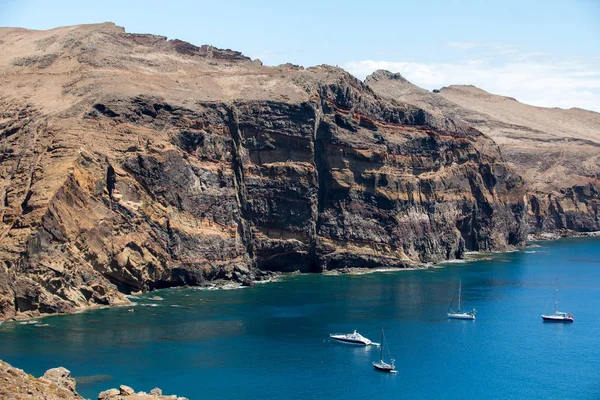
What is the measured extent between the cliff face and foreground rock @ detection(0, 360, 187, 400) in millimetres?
57180

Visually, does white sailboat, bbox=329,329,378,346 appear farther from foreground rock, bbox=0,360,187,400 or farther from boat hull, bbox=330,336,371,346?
foreground rock, bbox=0,360,187,400

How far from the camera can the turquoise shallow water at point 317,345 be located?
101188 mm

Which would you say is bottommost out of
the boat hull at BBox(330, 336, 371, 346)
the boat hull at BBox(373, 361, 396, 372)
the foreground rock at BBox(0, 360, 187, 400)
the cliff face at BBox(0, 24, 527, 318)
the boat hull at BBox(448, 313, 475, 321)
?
the boat hull at BBox(373, 361, 396, 372)

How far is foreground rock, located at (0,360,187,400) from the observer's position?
6066 cm

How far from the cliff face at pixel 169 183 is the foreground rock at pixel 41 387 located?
188 ft

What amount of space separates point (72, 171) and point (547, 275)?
10783 cm

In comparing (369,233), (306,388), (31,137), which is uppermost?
(31,137)

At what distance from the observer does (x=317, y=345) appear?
395 ft

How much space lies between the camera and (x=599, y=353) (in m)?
122

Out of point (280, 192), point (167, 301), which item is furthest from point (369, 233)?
point (167, 301)

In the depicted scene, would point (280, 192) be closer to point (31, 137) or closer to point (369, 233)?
point (369, 233)

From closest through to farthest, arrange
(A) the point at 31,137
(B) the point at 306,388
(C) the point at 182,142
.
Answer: (B) the point at 306,388
(A) the point at 31,137
(C) the point at 182,142

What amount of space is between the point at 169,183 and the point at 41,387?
101 m

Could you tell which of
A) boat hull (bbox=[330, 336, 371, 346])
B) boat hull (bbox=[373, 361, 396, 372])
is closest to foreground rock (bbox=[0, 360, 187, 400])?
boat hull (bbox=[373, 361, 396, 372])
